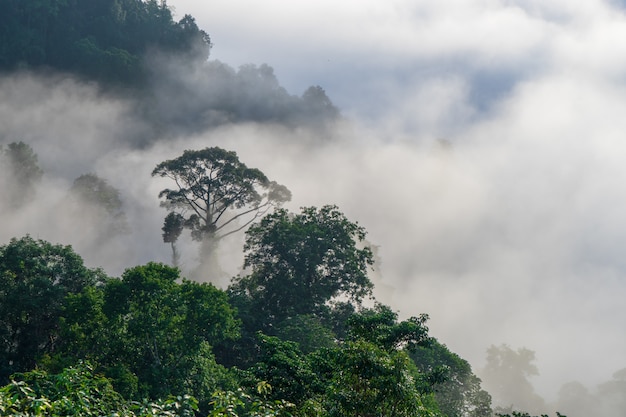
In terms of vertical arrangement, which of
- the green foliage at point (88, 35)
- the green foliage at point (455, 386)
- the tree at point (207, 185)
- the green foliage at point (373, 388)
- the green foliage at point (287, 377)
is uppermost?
the green foliage at point (88, 35)

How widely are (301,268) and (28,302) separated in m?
21.7

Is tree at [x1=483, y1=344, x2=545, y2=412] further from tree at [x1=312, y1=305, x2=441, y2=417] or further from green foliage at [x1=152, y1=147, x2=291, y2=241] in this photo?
tree at [x1=312, y1=305, x2=441, y2=417]

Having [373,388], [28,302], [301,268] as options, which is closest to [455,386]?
[301,268]

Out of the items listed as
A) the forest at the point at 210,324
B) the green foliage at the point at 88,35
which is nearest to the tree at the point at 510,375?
the forest at the point at 210,324

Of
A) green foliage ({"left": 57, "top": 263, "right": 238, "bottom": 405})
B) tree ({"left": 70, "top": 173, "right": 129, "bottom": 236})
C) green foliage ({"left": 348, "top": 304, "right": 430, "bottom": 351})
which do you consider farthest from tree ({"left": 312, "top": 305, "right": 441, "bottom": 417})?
tree ({"left": 70, "top": 173, "right": 129, "bottom": 236})

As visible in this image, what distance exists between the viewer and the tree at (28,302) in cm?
3681

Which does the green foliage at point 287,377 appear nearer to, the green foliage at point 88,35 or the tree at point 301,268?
the tree at point 301,268

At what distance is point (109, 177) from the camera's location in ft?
342

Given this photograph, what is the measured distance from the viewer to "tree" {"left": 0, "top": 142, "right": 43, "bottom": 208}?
83875 mm

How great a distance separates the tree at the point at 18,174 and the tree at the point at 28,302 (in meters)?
49.5

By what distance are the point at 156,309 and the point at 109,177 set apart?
75.7 metres

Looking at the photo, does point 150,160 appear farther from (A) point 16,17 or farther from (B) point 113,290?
(B) point 113,290

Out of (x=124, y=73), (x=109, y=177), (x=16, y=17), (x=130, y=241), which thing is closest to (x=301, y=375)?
(x=130, y=241)

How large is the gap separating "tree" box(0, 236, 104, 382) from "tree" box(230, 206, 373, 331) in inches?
595
